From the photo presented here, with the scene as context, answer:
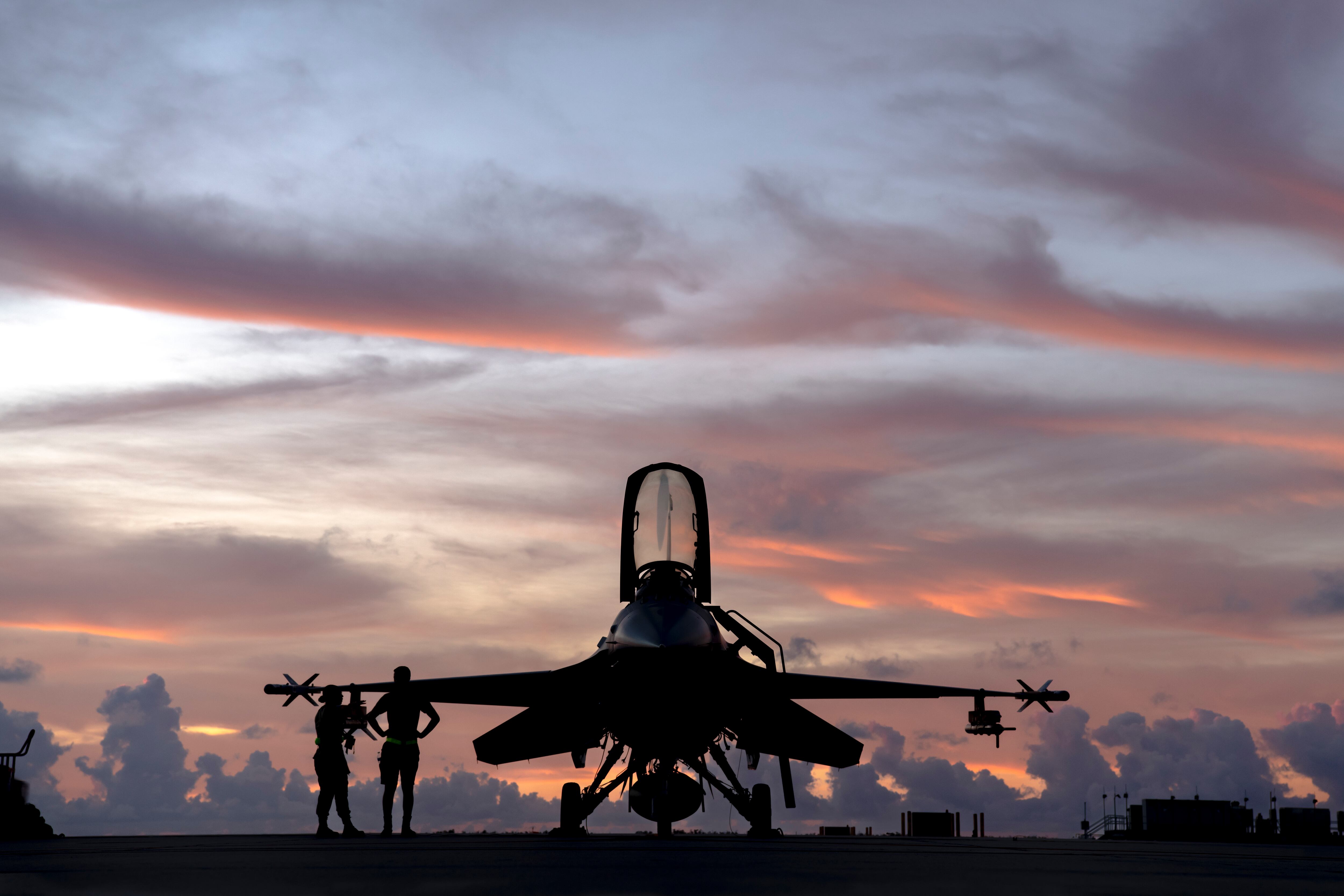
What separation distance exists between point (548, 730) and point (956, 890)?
22.4 metres

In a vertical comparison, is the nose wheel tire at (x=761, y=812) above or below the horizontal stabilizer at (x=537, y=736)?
below

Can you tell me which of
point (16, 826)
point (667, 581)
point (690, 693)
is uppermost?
point (667, 581)

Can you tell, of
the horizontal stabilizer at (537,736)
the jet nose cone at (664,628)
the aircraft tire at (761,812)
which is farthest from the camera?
the horizontal stabilizer at (537,736)

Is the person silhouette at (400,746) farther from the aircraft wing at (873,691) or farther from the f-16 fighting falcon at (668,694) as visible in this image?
the aircraft wing at (873,691)

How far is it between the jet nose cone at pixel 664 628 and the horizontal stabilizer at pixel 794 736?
3506mm

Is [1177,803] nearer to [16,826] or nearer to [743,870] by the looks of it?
[16,826]

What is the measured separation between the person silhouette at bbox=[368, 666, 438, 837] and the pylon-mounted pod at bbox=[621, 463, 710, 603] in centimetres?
551

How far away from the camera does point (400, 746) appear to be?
2045 cm

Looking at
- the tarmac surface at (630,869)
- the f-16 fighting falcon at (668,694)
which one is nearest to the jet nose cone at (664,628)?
the f-16 fighting falcon at (668,694)

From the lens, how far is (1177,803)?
7681 cm

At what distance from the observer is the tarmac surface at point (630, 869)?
7.23 meters

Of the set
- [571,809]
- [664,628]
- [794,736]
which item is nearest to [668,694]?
[664,628]

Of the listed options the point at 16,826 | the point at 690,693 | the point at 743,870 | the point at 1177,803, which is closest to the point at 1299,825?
the point at 1177,803

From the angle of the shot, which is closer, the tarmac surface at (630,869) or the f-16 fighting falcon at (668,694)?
the tarmac surface at (630,869)
